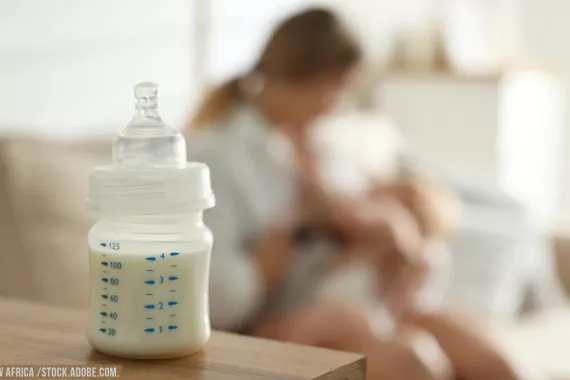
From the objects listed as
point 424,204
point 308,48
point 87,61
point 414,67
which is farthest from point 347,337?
point 414,67

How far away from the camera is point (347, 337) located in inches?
55.6

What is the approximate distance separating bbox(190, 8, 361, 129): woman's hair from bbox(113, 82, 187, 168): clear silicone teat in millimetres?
1063

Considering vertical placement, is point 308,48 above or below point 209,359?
above

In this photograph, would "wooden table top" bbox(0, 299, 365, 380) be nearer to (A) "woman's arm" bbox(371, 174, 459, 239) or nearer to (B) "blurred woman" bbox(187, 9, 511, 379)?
(B) "blurred woman" bbox(187, 9, 511, 379)

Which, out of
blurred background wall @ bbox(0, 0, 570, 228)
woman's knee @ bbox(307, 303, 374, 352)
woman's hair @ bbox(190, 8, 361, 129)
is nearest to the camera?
woman's knee @ bbox(307, 303, 374, 352)

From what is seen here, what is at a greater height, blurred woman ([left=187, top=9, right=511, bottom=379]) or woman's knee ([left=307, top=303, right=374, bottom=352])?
blurred woman ([left=187, top=9, right=511, bottom=379])

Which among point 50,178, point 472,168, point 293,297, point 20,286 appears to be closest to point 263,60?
point 293,297

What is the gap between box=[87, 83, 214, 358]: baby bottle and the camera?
62cm

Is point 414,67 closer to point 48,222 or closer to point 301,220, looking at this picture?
point 301,220

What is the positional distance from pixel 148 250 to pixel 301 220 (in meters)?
0.99

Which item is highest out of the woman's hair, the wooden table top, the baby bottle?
the woman's hair

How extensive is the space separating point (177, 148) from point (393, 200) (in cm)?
116

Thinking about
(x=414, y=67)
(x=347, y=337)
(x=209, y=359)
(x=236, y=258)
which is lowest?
(x=347, y=337)

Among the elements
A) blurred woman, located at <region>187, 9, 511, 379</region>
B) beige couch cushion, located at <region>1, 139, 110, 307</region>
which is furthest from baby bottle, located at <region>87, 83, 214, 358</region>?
blurred woman, located at <region>187, 9, 511, 379</region>
